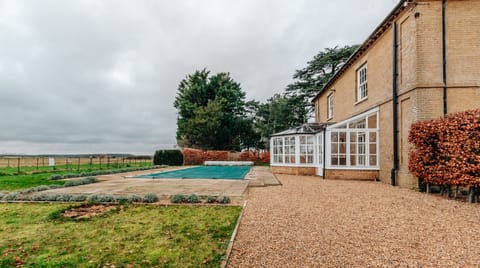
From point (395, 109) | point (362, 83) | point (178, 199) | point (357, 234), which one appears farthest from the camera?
point (362, 83)

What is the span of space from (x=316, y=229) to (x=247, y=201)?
240 centimetres

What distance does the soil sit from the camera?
4.74m

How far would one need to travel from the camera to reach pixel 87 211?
5.14m

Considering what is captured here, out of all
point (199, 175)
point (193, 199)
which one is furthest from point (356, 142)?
point (193, 199)

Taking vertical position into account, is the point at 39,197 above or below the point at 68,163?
above

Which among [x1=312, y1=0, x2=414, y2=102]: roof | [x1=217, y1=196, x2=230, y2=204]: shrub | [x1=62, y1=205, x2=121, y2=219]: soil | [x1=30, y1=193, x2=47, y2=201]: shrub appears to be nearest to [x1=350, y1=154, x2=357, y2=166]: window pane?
[x1=312, y1=0, x2=414, y2=102]: roof

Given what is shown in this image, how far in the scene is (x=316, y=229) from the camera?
12.8 ft

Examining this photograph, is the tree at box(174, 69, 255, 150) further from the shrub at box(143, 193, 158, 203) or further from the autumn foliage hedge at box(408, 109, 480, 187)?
the autumn foliage hedge at box(408, 109, 480, 187)

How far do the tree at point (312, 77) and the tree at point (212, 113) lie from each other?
7396 mm

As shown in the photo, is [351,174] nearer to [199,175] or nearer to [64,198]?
[199,175]

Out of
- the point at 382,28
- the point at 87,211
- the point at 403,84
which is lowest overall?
the point at 87,211

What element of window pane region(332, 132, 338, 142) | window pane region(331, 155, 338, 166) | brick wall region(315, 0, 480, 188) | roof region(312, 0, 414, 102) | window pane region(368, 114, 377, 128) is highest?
roof region(312, 0, 414, 102)

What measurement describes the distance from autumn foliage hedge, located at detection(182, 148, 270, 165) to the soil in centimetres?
1917

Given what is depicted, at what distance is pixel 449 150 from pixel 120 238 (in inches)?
324
